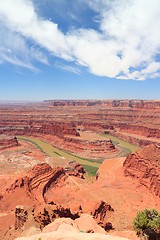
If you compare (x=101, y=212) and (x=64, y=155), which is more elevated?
(x=101, y=212)

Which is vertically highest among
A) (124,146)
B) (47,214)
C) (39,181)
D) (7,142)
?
(47,214)

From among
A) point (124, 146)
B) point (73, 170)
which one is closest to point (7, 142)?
point (73, 170)

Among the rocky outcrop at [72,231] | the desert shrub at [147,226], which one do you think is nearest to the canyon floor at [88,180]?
the desert shrub at [147,226]

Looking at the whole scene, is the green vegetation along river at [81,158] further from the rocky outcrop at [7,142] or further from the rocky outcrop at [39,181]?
the rocky outcrop at [39,181]

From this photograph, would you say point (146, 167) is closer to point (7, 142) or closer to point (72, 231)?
point (72, 231)

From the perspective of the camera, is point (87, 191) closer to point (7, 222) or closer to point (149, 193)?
point (149, 193)

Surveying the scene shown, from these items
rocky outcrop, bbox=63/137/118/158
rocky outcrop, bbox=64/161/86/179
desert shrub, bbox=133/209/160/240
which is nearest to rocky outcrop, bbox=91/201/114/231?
desert shrub, bbox=133/209/160/240

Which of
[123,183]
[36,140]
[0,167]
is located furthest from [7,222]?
[36,140]

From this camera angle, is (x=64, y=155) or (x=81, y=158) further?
(x=64, y=155)

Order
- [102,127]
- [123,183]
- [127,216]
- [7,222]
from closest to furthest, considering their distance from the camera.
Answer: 1. [7,222]
2. [127,216]
3. [123,183]
4. [102,127]
